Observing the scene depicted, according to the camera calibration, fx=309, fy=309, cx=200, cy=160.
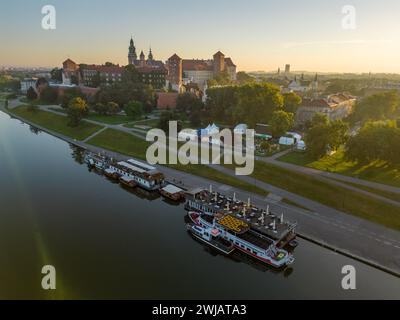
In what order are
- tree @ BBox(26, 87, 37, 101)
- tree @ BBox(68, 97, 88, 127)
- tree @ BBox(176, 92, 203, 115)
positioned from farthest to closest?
tree @ BBox(26, 87, 37, 101) → tree @ BBox(176, 92, 203, 115) → tree @ BBox(68, 97, 88, 127)

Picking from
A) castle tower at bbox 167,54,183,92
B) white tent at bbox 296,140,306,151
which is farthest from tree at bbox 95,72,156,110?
white tent at bbox 296,140,306,151

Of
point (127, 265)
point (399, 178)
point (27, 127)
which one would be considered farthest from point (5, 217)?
point (27, 127)

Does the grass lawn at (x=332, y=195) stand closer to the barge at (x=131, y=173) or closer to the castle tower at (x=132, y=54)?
the barge at (x=131, y=173)

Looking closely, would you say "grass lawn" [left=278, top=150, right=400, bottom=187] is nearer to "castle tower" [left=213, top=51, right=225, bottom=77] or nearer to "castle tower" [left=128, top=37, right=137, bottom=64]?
"castle tower" [left=213, top=51, right=225, bottom=77]

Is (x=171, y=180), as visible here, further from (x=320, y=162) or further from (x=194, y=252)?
(x=320, y=162)

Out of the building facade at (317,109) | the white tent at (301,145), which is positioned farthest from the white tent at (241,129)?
the building facade at (317,109)

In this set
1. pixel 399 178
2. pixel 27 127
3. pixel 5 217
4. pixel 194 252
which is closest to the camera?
pixel 194 252
